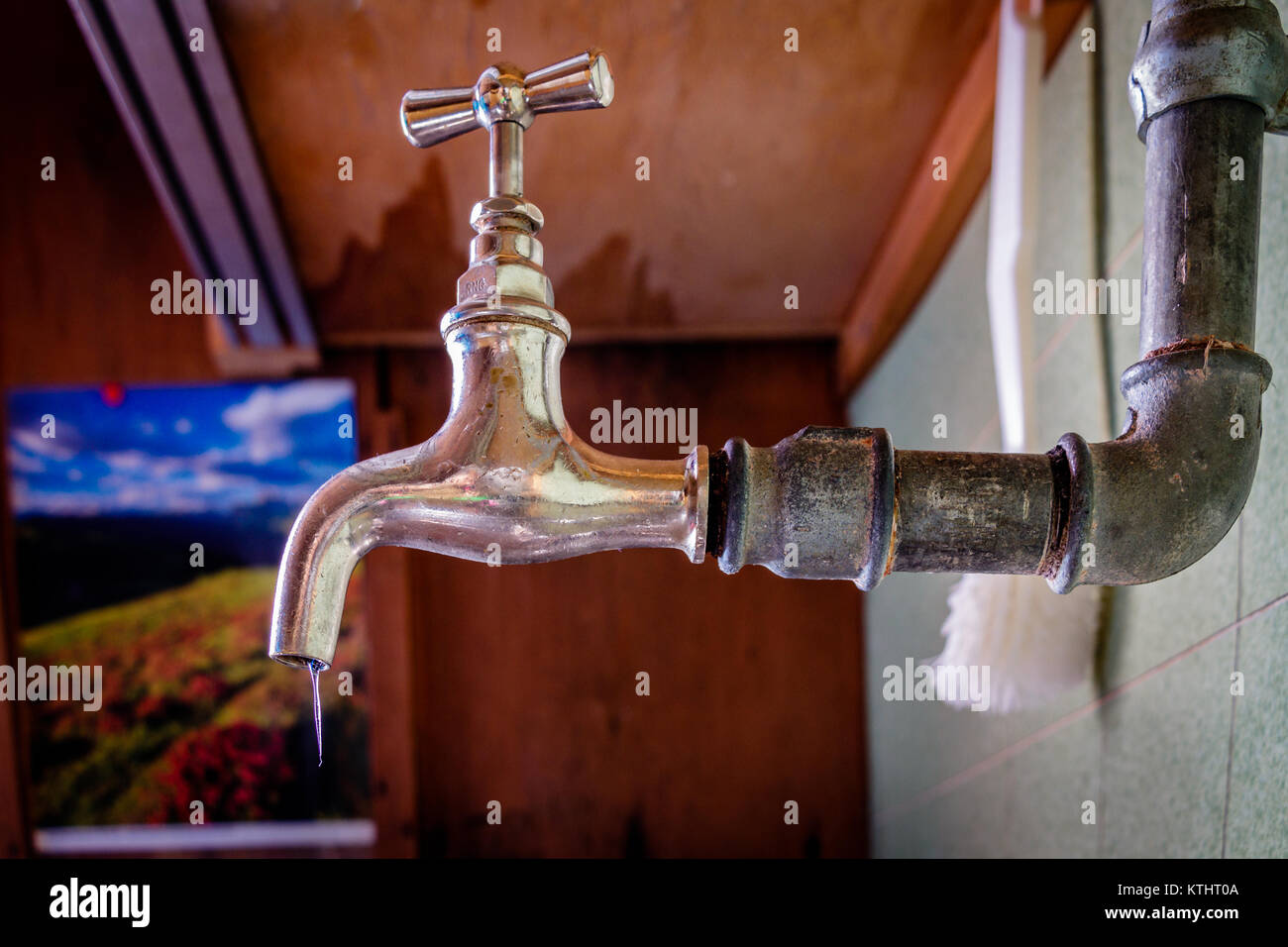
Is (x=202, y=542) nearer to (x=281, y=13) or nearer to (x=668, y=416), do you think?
(x=668, y=416)

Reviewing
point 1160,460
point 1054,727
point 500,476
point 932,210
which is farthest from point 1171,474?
point 932,210

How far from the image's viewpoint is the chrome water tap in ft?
1.82

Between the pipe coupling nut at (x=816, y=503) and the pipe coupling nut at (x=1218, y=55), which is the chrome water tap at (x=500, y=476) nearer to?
the pipe coupling nut at (x=816, y=503)

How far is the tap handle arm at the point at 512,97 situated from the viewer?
0.58m

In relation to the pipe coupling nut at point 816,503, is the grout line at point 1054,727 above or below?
below

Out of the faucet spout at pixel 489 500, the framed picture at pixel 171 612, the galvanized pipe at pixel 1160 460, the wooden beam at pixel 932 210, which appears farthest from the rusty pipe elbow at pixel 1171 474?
the framed picture at pixel 171 612

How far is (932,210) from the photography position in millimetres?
1228

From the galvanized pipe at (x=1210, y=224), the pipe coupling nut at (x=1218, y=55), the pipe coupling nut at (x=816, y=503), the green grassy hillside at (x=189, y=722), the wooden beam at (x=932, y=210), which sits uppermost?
the wooden beam at (x=932, y=210)

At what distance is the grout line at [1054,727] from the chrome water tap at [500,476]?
0.40 metres

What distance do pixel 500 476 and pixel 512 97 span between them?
241 mm

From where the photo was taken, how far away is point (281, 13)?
40.8 inches

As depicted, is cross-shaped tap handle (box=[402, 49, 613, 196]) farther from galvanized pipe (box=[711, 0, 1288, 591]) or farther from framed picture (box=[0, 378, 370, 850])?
framed picture (box=[0, 378, 370, 850])

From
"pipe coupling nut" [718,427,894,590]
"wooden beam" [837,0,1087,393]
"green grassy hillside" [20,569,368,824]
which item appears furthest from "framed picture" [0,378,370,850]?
"pipe coupling nut" [718,427,894,590]

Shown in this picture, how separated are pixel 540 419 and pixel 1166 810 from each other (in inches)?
23.2
